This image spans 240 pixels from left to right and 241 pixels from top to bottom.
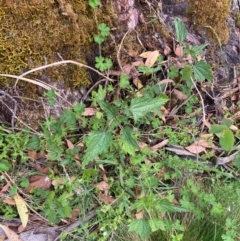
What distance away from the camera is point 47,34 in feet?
6.23

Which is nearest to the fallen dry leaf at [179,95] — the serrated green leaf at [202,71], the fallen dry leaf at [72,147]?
the serrated green leaf at [202,71]

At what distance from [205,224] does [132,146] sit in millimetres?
546

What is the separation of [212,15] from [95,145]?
105 centimetres

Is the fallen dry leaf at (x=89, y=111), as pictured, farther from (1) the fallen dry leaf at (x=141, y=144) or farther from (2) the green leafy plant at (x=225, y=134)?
(2) the green leafy plant at (x=225, y=134)

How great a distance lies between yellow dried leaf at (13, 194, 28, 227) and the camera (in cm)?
187

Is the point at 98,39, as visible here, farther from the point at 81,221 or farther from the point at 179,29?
the point at 81,221

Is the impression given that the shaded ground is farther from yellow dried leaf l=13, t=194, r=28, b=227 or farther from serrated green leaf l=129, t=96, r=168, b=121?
serrated green leaf l=129, t=96, r=168, b=121

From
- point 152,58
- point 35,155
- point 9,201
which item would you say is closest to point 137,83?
point 152,58

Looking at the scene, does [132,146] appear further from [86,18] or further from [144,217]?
[86,18]

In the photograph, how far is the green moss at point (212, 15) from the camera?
225cm

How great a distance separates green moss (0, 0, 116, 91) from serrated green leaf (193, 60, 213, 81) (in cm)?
46

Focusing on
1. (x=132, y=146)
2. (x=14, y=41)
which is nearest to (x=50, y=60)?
(x=14, y=41)

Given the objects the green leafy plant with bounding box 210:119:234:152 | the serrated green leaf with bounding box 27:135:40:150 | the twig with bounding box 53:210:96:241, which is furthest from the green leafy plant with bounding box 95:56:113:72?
the twig with bounding box 53:210:96:241

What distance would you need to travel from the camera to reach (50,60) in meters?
1.94
